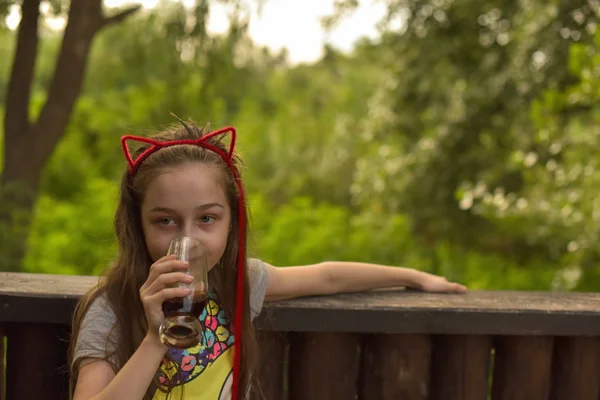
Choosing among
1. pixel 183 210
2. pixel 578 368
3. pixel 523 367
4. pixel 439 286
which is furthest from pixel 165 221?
pixel 578 368

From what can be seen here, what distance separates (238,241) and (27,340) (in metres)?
0.64

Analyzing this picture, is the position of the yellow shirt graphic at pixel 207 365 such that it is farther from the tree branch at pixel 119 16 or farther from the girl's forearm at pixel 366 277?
the tree branch at pixel 119 16

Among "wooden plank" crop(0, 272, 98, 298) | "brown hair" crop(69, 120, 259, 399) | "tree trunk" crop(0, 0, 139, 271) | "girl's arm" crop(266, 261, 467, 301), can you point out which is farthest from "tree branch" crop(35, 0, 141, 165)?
"girl's arm" crop(266, 261, 467, 301)

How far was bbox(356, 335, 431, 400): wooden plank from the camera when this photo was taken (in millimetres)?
2037

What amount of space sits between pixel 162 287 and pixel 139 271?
1.09 ft

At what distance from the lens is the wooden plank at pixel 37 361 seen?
1936 millimetres

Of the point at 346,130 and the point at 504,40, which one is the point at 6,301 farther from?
the point at 346,130

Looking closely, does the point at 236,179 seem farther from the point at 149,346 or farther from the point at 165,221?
the point at 149,346

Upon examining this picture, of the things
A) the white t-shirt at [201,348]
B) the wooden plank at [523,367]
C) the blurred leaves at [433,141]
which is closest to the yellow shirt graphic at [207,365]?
the white t-shirt at [201,348]

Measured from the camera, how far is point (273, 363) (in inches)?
80.4

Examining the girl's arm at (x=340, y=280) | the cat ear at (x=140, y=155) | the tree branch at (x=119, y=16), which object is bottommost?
the girl's arm at (x=340, y=280)

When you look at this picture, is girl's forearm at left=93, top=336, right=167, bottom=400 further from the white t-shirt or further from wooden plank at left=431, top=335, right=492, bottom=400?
wooden plank at left=431, top=335, right=492, bottom=400

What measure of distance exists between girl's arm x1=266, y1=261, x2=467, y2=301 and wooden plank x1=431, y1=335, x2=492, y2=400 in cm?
18

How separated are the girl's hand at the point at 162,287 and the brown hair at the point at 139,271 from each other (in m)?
0.24
